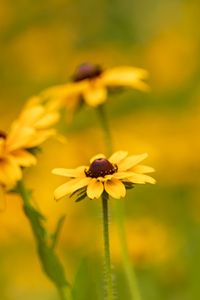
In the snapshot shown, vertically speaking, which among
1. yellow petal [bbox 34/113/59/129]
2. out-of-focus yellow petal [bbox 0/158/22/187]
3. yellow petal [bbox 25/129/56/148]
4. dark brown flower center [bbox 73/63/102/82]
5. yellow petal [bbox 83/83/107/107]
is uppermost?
dark brown flower center [bbox 73/63/102/82]

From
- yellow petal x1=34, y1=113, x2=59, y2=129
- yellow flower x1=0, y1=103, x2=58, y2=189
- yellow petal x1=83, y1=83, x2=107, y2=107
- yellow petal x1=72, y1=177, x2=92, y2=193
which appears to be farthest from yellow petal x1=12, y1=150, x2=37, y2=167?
yellow petal x1=83, y1=83, x2=107, y2=107

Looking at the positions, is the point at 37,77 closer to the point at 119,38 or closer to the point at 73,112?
the point at 119,38

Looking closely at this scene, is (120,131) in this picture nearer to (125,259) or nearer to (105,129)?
(105,129)

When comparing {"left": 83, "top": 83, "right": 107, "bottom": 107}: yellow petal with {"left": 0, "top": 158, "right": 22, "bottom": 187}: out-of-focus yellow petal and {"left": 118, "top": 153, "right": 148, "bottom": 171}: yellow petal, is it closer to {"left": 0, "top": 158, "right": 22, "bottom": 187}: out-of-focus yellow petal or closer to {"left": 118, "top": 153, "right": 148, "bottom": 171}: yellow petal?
{"left": 0, "top": 158, "right": 22, "bottom": 187}: out-of-focus yellow petal

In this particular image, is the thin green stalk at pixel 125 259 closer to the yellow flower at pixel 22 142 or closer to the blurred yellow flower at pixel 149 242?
the yellow flower at pixel 22 142

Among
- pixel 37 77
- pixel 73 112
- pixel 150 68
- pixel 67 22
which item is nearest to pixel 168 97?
pixel 150 68

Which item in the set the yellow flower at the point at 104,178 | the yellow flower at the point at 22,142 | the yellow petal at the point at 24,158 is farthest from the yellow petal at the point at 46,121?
the yellow flower at the point at 104,178
